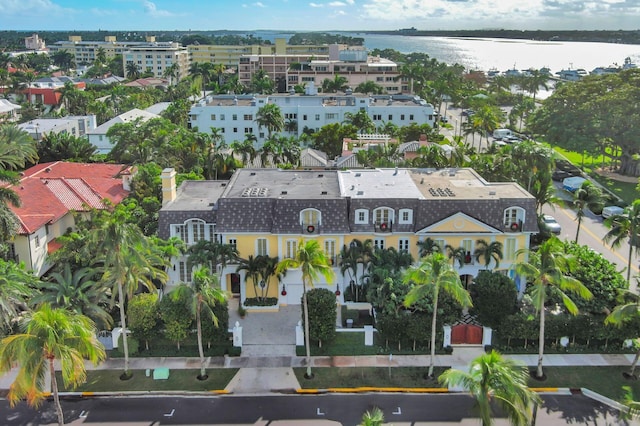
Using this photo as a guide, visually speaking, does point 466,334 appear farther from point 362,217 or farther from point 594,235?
point 594,235

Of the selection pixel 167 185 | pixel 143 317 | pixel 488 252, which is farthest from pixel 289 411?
pixel 167 185

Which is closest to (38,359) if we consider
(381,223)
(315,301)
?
(315,301)

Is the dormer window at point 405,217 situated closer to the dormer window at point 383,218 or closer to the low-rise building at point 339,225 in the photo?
the low-rise building at point 339,225

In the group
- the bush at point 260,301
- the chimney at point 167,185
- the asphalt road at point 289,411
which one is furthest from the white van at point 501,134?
the asphalt road at point 289,411

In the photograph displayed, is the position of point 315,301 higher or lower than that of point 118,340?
higher

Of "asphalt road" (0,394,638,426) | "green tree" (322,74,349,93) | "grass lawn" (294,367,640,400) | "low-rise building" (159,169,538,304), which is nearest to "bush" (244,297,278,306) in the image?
"low-rise building" (159,169,538,304)

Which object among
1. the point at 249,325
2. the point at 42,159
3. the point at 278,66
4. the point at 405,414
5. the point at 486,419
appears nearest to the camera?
the point at 486,419

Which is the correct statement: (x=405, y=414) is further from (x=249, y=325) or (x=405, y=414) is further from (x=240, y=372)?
(x=249, y=325)
